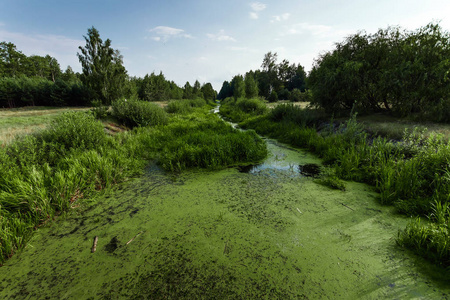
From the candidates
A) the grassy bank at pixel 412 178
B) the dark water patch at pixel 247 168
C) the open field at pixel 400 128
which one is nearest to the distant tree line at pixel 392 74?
the open field at pixel 400 128

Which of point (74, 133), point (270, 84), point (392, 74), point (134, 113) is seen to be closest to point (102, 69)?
point (134, 113)

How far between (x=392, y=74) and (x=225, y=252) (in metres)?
8.54

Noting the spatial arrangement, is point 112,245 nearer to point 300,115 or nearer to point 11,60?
point 300,115

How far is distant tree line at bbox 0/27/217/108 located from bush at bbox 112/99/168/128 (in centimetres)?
161

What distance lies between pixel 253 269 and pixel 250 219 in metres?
0.85

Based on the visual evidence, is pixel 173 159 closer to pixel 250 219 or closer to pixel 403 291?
pixel 250 219

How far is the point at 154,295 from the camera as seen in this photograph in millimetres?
1565

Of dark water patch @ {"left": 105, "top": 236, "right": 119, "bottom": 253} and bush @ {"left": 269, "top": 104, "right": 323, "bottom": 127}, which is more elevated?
bush @ {"left": 269, "top": 104, "right": 323, "bottom": 127}

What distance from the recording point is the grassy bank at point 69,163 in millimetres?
2393

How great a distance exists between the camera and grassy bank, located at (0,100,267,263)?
7.85ft

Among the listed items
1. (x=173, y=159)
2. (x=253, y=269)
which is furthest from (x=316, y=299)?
(x=173, y=159)

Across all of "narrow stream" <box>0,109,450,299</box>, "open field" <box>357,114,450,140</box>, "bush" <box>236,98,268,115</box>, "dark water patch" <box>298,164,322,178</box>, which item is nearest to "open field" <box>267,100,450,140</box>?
"open field" <box>357,114,450,140</box>

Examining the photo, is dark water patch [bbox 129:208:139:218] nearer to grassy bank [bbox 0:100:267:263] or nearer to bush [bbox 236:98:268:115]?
grassy bank [bbox 0:100:267:263]

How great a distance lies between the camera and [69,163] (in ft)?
11.9
